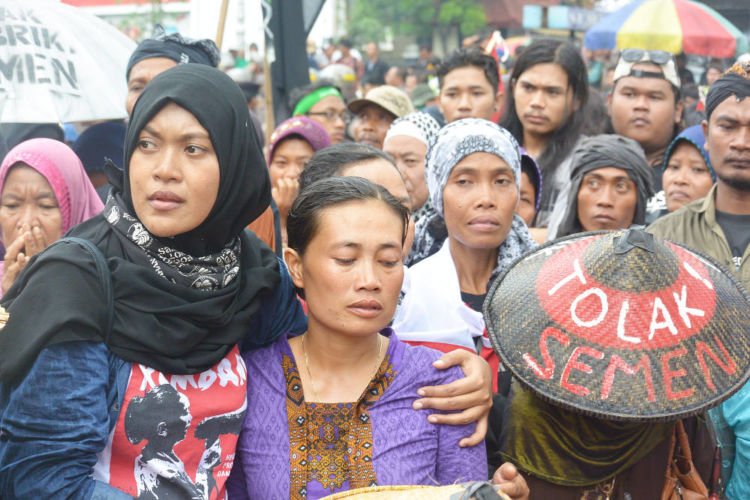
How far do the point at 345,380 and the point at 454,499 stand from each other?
632 mm

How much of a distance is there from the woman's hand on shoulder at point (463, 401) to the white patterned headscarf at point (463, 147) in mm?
1165

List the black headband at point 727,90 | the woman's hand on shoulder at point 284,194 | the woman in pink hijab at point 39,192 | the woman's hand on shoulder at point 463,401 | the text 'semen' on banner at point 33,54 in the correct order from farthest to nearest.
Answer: the woman's hand on shoulder at point 284,194 → the text 'semen' on banner at point 33,54 → the black headband at point 727,90 → the woman in pink hijab at point 39,192 → the woman's hand on shoulder at point 463,401

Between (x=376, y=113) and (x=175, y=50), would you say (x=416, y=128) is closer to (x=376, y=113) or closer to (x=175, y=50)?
(x=175, y=50)

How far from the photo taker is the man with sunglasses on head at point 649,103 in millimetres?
5395

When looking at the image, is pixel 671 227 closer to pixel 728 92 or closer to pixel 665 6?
pixel 728 92

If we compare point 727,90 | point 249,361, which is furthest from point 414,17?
point 249,361

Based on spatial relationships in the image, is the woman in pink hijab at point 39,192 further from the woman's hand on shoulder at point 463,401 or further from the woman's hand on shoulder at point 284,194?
the woman's hand on shoulder at point 463,401

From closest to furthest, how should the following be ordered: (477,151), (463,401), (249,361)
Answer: (463,401) < (249,361) < (477,151)

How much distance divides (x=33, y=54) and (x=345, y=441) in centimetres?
252

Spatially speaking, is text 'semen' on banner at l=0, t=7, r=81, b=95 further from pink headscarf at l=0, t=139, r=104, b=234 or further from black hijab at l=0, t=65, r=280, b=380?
black hijab at l=0, t=65, r=280, b=380

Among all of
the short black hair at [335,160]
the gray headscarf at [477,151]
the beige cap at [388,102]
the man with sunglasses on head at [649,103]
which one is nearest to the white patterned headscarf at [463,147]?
the gray headscarf at [477,151]

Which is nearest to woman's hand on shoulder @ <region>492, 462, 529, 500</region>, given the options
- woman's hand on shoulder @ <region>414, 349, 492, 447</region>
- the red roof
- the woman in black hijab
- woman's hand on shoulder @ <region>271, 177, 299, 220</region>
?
woman's hand on shoulder @ <region>414, 349, 492, 447</region>

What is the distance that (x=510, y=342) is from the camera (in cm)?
225

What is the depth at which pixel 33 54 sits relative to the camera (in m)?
3.90
